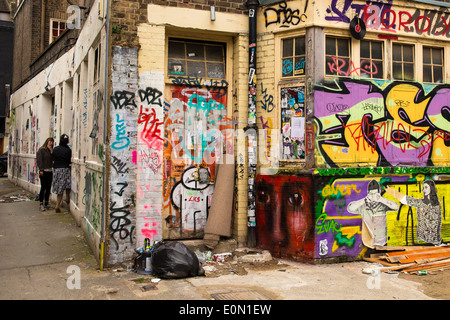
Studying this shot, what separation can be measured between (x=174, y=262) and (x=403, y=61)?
5298 mm

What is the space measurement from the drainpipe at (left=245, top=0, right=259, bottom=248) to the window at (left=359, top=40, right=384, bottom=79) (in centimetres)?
187

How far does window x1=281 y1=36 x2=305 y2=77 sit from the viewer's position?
680 centimetres

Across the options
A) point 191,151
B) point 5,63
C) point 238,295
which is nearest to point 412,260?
point 238,295

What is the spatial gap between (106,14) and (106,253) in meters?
3.65

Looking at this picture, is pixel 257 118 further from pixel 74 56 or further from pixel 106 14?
pixel 74 56

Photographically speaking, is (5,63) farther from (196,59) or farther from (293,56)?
(293,56)

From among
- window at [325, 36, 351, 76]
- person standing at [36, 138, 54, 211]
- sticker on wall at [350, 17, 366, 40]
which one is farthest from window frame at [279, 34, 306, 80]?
person standing at [36, 138, 54, 211]

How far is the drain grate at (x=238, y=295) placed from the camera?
4922mm

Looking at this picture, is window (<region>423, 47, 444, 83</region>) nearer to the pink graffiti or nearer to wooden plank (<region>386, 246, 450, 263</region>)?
wooden plank (<region>386, 246, 450, 263</region>)

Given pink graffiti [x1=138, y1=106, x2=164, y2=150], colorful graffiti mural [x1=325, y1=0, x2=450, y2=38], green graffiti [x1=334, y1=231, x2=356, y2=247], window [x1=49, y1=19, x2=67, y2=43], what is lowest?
green graffiti [x1=334, y1=231, x2=356, y2=247]

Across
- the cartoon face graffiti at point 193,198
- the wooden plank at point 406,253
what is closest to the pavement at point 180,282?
the wooden plank at point 406,253

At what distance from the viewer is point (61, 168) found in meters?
10.6

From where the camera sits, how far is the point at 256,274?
5.93m

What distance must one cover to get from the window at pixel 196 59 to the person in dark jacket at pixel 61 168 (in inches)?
194
